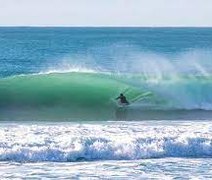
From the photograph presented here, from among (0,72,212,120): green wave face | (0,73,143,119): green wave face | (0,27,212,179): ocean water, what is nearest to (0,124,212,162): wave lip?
(0,27,212,179): ocean water

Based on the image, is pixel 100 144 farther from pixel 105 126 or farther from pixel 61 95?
pixel 61 95

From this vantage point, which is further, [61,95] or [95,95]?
→ [95,95]

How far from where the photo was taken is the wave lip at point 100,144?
43.3ft

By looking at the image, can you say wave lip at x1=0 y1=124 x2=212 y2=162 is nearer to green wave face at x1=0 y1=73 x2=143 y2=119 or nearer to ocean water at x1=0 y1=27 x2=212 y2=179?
ocean water at x1=0 y1=27 x2=212 y2=179

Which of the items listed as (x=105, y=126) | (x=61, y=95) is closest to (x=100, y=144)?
(x=105, y=126)

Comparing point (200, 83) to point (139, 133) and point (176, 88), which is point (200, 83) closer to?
point (176, 88)

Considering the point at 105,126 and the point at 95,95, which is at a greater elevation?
the point at 95,95

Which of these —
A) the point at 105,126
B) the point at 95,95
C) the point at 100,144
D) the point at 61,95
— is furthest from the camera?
the point at 95,95

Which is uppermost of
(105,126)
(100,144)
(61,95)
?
(61,95)

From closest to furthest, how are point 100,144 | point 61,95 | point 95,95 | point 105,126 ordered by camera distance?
1. point 100,144
2. point 105,126
3. point 61,95
4. point 95,95

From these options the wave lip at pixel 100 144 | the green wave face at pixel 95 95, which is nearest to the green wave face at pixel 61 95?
the green wave face at pixel 95 95

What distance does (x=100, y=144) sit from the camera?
13664mm

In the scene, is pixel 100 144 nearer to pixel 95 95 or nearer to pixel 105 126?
pixel 105 126

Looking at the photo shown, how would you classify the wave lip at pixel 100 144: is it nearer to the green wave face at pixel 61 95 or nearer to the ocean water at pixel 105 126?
the ocean water at pixel 105 126
